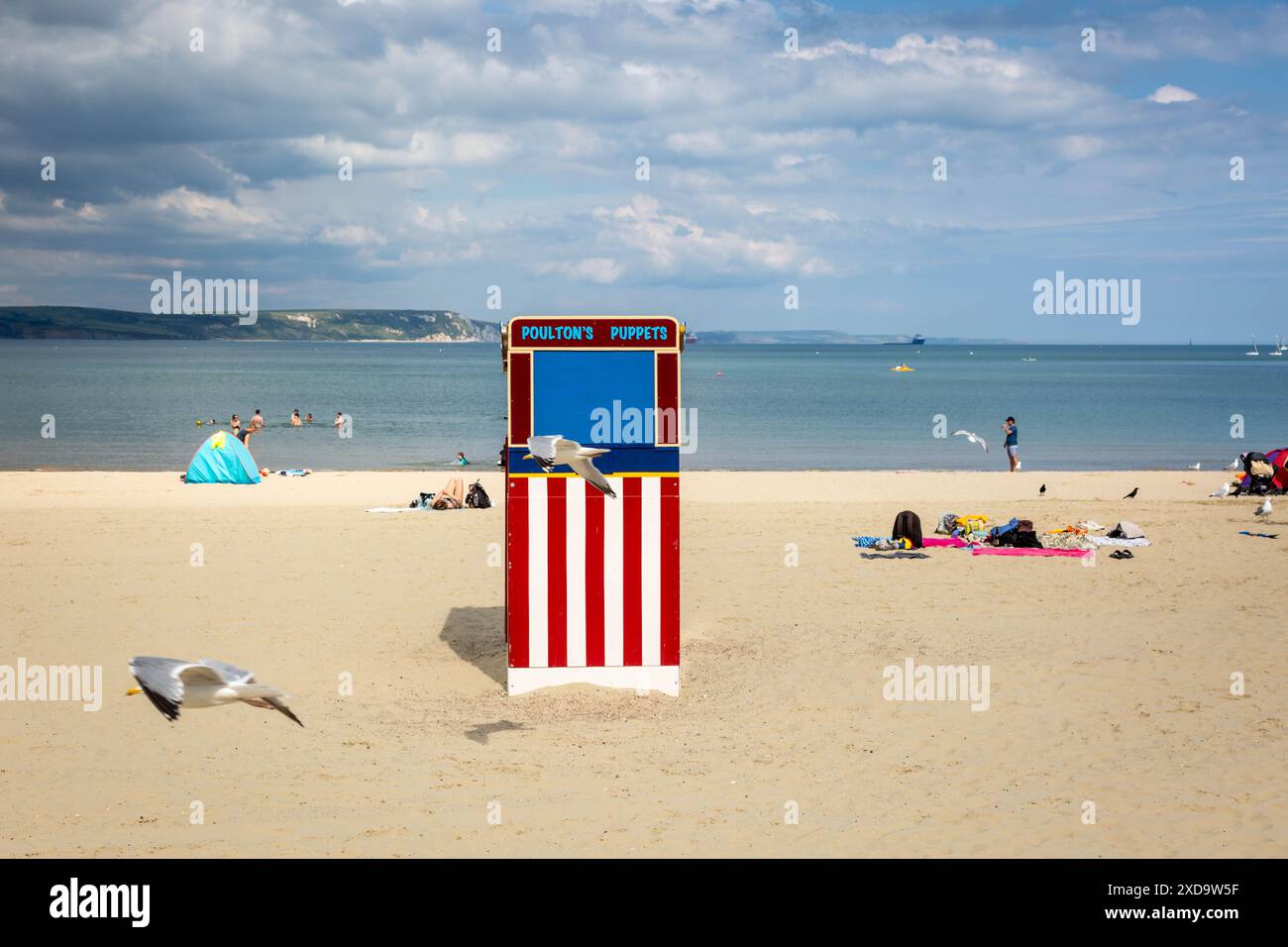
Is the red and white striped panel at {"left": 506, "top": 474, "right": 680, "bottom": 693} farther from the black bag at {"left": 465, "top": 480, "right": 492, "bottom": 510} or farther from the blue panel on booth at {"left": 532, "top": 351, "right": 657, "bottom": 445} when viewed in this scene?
the black bag at {"left": 465, "top": 480, "right": 492, "bottom": 510}

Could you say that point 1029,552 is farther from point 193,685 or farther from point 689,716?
point 193,685

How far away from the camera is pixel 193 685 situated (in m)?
5.46

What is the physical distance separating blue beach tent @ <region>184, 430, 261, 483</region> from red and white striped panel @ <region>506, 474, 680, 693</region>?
19154mm

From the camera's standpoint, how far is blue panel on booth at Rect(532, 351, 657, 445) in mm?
9703

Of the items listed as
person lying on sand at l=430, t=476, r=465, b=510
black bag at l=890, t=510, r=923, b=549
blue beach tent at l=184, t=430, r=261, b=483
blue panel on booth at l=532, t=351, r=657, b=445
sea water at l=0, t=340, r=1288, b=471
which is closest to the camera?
blue panel on booth at l=532, t=351, r=657, b=445

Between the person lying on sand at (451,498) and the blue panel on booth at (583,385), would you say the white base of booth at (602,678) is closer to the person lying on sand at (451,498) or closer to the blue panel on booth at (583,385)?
the blue panel on booth at (583,385)

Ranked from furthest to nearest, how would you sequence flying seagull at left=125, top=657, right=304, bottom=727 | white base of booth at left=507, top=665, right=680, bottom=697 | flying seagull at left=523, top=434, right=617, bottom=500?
white base of booth at left=507, top=665, right=680, bottom=697, flying seagull at left=523, top=434, right=617, bottom=500, flying seagull at left=125, top=657, right=304, bottom=727

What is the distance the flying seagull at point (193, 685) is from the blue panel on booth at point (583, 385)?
4523mm

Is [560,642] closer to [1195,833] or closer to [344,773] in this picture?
[344,773]

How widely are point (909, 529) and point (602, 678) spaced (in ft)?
26.3

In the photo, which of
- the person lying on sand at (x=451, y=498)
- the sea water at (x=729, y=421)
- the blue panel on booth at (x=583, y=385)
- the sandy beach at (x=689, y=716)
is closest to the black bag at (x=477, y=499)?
the person lying on sand at (x=451, y=498)
